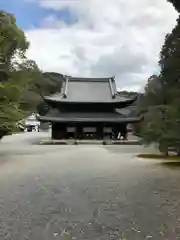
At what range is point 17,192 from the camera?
9523mm

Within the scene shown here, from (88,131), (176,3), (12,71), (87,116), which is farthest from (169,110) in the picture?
(88,131)

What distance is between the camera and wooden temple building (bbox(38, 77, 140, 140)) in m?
44.2

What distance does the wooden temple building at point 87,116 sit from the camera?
44.2m

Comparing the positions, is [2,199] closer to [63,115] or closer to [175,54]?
[175,54]

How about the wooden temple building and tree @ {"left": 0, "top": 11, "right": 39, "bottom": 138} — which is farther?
the wooden temple building

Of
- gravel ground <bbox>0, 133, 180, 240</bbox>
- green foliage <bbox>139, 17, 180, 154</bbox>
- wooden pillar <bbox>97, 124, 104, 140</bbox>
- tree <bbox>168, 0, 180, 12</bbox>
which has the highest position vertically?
tree <bbox>168, 0, 180, 12</bbox>

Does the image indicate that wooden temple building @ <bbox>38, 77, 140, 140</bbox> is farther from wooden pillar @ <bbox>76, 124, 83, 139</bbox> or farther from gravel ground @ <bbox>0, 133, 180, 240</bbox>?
gravel ground @ <bbox>0, 133, 180, 240</bbox>

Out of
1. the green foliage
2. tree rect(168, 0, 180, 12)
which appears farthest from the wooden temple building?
tree rect(168, 0, 180, 12)

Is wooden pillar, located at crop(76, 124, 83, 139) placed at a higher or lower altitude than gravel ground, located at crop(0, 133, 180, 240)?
higher

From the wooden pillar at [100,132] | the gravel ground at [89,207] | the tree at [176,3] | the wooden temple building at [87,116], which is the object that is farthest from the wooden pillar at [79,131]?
the gravel ground at [89,207]

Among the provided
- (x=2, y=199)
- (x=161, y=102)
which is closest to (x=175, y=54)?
(x=161, y=102)

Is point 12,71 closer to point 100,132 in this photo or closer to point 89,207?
point 89,207

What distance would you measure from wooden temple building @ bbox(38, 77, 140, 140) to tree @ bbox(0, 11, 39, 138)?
18.2m

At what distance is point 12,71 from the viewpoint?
965 inches
